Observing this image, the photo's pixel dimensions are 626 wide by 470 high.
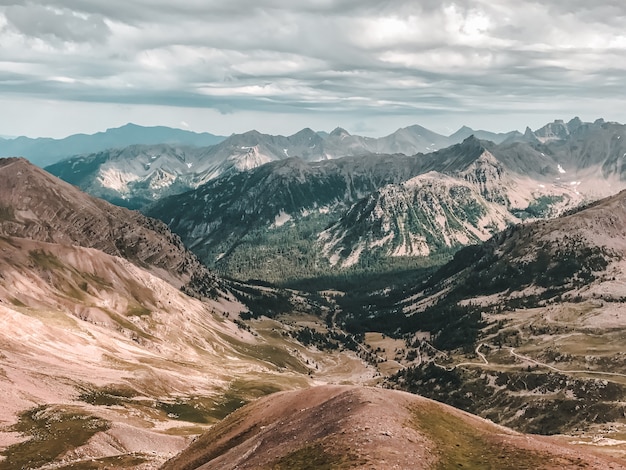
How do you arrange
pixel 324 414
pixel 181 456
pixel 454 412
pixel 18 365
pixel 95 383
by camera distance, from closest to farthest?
pixel 324 414
pixel 454 412
pixel 181 456
pixel 18 365
pixel 95 383

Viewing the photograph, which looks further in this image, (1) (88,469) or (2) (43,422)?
(2) (43,422)

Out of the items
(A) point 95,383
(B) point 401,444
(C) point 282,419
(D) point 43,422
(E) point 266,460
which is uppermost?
(B) point 401,444

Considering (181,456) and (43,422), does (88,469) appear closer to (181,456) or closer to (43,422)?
(181,456)

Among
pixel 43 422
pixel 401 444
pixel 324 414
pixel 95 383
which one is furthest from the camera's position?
pixel 95 383

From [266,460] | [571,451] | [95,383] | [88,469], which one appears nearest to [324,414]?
[266,460]

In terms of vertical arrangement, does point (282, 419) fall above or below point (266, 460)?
below

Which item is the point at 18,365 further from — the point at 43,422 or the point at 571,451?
the point at 571,451
